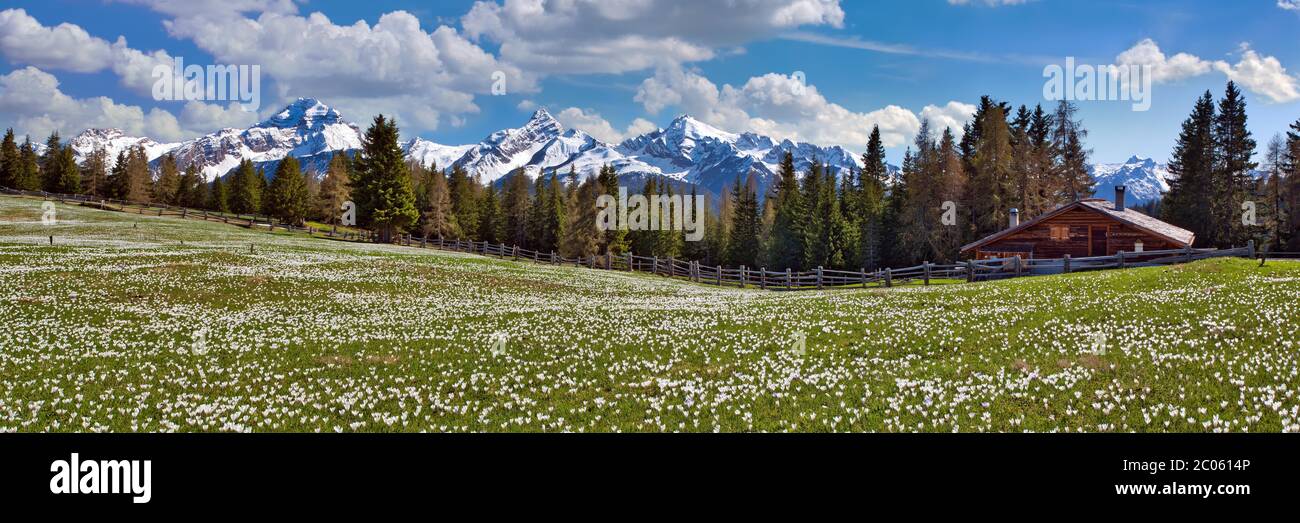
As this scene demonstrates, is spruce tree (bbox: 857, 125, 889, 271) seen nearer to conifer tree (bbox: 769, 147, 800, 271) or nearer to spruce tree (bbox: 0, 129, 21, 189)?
conifer tree (bbox: 769, 147, 800, 271)

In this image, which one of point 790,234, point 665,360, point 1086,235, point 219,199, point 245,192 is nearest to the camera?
point 665,360

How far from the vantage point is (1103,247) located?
5097 centimetres

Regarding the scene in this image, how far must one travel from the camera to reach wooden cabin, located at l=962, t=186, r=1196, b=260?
49125 mm

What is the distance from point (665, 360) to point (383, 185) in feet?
230

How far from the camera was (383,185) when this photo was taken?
76812 millimetres

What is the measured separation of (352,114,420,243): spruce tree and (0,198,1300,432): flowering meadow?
4665 cm

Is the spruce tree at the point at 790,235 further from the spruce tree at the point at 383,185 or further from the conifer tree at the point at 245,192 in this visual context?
the conifer tree at the point at 245,192

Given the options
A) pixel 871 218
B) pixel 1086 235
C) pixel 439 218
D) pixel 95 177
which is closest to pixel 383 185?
pixel 439 218

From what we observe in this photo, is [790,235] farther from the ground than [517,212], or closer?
closer

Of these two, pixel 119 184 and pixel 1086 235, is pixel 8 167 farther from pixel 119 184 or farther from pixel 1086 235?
pixel 1086 235

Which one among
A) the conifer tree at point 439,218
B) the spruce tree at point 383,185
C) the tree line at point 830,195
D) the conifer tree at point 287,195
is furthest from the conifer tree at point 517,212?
the conifer tree at point 287,195
